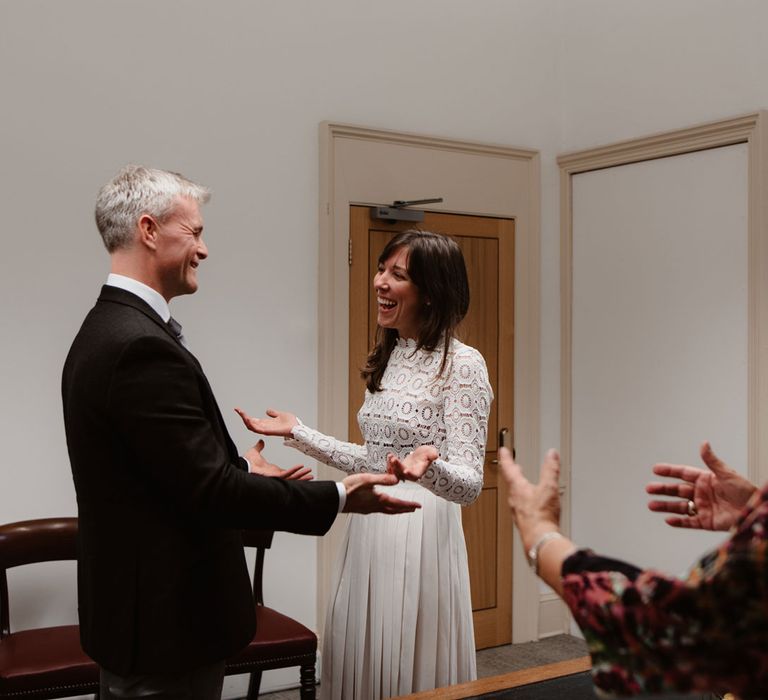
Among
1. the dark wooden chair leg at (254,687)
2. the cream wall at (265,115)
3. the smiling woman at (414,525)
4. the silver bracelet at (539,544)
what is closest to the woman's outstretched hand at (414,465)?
the smiling woman at (414,525)

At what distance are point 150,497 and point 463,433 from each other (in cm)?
93

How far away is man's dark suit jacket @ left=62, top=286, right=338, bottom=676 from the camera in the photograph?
5.89 feet

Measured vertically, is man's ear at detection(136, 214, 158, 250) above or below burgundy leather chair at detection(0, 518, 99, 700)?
above

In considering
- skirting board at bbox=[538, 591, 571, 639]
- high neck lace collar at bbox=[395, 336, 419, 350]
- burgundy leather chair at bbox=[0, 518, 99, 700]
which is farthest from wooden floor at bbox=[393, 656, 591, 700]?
skirting board at bbox=[538, 591, 571, 639]

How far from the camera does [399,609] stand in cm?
262

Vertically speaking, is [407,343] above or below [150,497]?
above

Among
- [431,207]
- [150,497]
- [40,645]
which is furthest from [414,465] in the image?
[431,207]

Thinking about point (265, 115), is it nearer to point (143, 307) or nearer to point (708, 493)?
point (143, 307)

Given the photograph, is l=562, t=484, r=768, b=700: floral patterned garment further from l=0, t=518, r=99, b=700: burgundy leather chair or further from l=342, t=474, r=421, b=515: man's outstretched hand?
l=0, t=518, r=99, b=700: burgundy leather chair

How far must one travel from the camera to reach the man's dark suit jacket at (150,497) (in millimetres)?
1794

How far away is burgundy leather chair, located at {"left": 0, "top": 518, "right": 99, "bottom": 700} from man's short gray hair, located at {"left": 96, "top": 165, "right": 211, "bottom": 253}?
1417 mm

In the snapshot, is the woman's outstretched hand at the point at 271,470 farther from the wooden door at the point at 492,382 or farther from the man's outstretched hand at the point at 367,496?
the wooden door at the point at 492,382

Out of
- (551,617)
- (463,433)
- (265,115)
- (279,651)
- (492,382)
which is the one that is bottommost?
(551,617)

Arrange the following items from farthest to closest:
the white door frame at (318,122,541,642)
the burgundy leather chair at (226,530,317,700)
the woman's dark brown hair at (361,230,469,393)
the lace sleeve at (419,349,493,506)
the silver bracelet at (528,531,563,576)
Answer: the white door frame at (318,122,541,642), the burgundy leather chair at (226,530,317,700), the woman's dark brown hair at (361,230,469,393), the lace sleeve at (419,349,493,506), the silver bracelet at (528,531,563,576)
